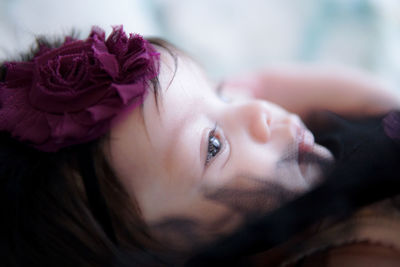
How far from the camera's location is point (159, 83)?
1.97 feet

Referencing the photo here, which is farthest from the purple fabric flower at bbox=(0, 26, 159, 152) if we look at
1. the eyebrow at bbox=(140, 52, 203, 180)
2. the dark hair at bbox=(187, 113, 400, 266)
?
the dark hair at bbox=(187, 113, 400, 266)

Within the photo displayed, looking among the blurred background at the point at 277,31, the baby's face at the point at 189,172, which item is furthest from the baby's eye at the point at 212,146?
the blurred background at the point at 277,31

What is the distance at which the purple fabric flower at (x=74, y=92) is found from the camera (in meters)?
0.55

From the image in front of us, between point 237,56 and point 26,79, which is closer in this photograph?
point 26,79

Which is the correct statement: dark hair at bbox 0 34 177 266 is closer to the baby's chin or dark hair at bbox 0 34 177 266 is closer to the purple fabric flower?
the purple fabric flower

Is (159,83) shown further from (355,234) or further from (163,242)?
(355,234)

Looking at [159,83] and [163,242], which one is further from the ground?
[159,83]

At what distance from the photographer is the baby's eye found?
1.97ft

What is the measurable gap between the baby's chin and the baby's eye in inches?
5.3

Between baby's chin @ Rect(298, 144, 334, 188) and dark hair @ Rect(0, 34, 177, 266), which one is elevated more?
baby's chin @ Rect(298, 144, 334, 188)

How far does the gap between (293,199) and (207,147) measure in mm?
157

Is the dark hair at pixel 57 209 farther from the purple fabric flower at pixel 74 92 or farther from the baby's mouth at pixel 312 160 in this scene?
the baby's mouth at pixel 312 160

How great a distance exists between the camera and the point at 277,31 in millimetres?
1132

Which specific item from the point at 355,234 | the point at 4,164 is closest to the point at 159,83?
the point at 4,164
